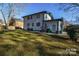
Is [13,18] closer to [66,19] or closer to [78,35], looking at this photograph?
[66,19]

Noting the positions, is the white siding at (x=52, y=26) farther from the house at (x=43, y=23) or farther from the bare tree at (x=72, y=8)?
the bare tree at (x=72, y=8)

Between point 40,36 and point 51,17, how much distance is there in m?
0.19

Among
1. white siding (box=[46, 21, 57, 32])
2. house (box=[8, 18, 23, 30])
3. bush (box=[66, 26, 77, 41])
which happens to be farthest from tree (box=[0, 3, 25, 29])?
bush (box=[66, 26, 77, 41])

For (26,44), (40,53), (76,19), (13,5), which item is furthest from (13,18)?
(76,19)

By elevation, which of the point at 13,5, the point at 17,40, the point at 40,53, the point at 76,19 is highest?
the point at 13,5

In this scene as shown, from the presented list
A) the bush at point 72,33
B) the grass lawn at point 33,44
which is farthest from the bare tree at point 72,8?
the grass lawn at point 33,44

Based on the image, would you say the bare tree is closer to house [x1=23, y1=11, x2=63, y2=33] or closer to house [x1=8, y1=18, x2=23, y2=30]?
house [x1=23, y1=11, x2=63, y2=33]

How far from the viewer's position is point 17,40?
1.75 meters

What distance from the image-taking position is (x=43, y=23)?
70.4 inches

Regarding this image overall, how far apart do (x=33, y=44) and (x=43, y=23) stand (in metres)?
0.21

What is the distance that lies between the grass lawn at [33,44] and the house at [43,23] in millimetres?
53

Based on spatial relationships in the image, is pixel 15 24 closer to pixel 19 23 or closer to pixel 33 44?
pixel 19 23

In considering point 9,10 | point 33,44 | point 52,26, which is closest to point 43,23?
point 52,26

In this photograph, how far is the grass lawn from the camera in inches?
68.0
